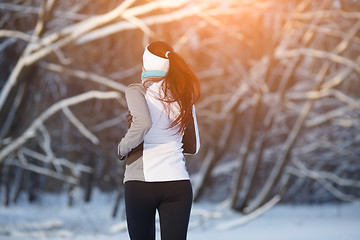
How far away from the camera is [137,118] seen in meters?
2.38

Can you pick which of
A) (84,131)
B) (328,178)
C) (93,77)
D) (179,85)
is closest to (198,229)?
(84,131)

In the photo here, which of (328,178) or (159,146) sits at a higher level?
(159,146)

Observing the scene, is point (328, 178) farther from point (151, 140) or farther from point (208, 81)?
point (151, 140)

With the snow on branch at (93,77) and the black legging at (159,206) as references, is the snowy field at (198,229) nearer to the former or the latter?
the snow on branch at (93,77)

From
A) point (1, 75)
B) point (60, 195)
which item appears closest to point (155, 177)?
point (1, 75)

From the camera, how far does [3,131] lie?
7832 mm

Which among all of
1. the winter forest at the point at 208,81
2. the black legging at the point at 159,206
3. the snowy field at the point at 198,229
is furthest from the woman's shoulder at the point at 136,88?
the snowy field at the point at 198,229

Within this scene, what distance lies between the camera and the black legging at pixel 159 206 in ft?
7.78

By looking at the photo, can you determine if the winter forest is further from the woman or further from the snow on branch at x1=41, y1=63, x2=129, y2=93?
the woman

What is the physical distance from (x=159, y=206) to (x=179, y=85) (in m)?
0.61

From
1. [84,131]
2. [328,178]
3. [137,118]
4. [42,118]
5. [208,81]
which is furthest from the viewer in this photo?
[208,81]

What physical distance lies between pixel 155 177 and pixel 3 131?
6072 mm

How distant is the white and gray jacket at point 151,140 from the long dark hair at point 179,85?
0.10 ft

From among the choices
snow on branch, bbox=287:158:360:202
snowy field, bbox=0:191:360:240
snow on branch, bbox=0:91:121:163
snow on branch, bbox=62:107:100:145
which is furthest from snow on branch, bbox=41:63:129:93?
snow on branch, bbox=287:158:360:202
